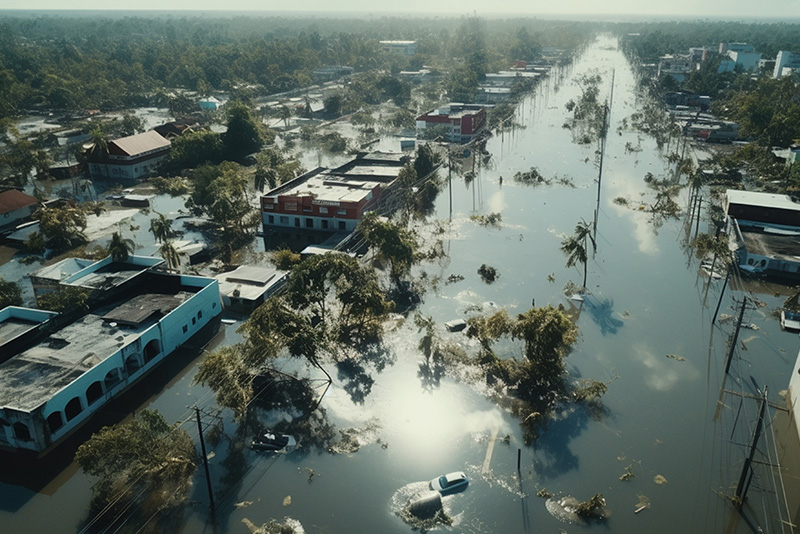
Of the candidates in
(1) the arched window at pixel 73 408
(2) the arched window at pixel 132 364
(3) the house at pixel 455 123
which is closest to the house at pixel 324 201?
(2) the arched window at pixel 132 364

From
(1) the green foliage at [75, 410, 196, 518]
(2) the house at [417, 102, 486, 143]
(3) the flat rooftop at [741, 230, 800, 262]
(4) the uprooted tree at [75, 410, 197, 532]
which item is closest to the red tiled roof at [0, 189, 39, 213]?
(4) the uprooted tree at [75, 410, 197, 532]

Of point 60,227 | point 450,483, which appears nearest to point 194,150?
point 60,227

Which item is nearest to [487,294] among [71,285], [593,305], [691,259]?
[593,305]

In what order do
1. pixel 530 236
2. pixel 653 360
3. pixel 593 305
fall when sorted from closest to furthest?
1. pixel 653 360
2. pixel 593 305
3. pixel 530 236

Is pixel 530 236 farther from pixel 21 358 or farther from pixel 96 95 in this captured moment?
pixel 96 95

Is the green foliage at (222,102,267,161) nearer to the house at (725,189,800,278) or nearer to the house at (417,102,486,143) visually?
the house at (417,102,486,143)

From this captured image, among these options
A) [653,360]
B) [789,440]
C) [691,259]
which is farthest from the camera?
[691,259]

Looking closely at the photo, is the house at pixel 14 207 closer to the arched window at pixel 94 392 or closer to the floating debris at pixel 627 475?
the arched window at pixel 94 392
